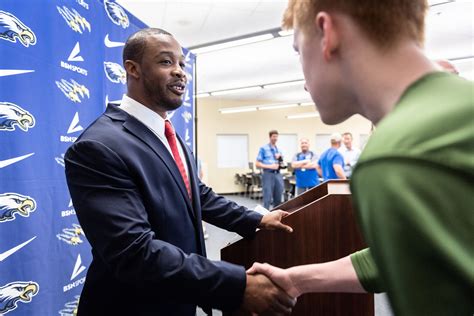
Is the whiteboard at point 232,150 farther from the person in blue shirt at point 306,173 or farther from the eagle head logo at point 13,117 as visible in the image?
the eagle head logo at point 13,117

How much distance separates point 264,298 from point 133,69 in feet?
3.13

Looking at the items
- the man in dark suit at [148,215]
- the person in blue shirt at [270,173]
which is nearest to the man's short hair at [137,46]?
the man in dark suit at [148,215]

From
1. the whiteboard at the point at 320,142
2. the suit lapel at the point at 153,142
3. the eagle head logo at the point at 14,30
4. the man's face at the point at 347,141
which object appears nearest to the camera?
the suit lapel at the point at 153,142

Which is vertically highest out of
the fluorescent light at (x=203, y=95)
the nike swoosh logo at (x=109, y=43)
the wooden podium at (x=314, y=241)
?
the fluorescent light at (x=203, y=95)

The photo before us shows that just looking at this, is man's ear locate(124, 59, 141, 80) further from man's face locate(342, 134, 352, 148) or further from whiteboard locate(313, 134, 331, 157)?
whiteboard locate(313, 134, 331, 157)

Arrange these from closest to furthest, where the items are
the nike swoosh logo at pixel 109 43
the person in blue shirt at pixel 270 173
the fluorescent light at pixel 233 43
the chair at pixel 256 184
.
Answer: the nike swoosh logo at pixel 109 43, the fluorescent light at pixel 233 43, the person in blue shirt at pixel 270 173, the chair at pixel 256 184

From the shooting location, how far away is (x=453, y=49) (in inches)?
240

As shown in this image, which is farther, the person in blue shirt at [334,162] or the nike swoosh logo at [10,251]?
the person in blue shirt at [334,162]

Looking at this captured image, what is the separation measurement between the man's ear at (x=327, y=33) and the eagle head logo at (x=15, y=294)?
1.97 m

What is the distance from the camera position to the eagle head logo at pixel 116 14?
8.13 ft

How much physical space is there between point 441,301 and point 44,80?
213 cm

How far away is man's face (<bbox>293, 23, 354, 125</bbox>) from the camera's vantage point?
0.56m

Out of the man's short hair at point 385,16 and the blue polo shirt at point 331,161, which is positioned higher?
the man's short hair at point 385,16

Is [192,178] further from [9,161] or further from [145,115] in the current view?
[9,161]
